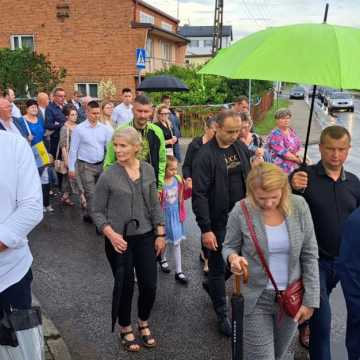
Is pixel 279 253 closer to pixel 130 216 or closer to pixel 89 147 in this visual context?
pixel 130 216

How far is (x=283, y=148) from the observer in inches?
263

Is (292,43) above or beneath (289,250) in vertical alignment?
above

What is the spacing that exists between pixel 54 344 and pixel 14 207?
185cm

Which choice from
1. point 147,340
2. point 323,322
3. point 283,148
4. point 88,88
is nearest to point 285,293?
point 323,322

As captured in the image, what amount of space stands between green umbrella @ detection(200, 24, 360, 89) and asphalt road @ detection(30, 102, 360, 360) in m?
2.30

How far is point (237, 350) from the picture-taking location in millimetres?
2781

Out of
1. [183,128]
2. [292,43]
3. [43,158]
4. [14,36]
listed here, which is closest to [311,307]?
[292,43]

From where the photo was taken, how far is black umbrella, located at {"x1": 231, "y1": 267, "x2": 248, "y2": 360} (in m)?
2.65

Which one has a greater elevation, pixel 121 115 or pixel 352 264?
pixel 121 115

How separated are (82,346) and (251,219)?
2.08 meters

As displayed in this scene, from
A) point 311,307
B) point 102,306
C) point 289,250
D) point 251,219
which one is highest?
point 251,219

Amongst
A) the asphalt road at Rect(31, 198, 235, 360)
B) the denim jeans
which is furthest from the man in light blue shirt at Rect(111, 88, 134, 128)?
the denim jeans

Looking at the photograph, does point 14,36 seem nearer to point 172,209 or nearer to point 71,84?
point 71,84

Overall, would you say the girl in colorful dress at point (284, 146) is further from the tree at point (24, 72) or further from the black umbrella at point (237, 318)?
the tree at point (24, 72)
